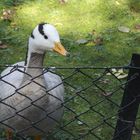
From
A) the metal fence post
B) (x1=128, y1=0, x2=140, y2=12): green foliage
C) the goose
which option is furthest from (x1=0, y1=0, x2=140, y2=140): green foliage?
the metal fence post

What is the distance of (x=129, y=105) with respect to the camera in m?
2.09

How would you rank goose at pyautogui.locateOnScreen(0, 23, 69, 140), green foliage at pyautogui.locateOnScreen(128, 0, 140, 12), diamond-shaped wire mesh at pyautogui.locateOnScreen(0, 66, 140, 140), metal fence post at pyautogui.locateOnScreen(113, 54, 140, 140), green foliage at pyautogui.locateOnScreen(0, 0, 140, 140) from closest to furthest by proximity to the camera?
metal fence post at pyautogui.locateOnScreen(113, 54, 140, 140) → diamond-shaped wire mesh at pyautogui.locateOnScreen(0, 66, 140, 140) → goose at pyautogui.locateOnScreen(0, 23, 69, 140) → green foliage at pyautogui.locateOnScreen(0, 0, 140, 140) → green foliage at pyautogui.locateOnScreen(128, 0, 140, 12)

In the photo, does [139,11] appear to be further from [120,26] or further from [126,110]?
[126,110]

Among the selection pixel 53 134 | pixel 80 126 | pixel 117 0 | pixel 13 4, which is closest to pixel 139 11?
pixel 117 0

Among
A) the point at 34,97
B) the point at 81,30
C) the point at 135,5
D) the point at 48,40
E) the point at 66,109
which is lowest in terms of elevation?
the point at 66,109

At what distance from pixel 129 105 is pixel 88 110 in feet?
1.78

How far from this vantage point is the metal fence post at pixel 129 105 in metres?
1.99

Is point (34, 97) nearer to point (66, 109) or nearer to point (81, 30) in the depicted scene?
point (66, 109)

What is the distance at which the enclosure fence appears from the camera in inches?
80.7

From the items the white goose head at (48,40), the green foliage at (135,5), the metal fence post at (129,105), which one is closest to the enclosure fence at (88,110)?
the metal fence post at (129,105)

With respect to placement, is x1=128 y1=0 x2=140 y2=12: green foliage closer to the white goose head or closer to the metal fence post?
the white goose head

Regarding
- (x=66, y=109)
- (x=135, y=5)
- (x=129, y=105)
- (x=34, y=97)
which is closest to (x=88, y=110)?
(x=34, y=97)

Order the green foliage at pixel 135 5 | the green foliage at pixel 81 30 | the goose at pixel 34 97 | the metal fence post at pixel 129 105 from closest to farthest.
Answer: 1. the metal fence post at pixel 129 105
2. the goose at pixel 34 97
3. the green foliage at pixel 81 30
4. the green foliage at pixel 135 5

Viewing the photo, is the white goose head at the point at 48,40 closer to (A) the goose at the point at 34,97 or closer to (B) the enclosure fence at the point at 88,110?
(A) the goose at the point at 34,97
